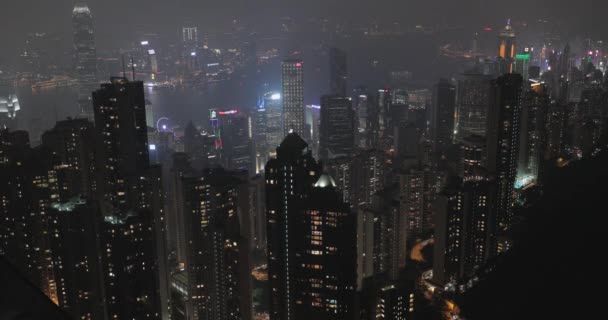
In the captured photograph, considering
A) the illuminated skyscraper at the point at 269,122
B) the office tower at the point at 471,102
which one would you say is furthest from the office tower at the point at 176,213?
the office tower at the point at 471,102

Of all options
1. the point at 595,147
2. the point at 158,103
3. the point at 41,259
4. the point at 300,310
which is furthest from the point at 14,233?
the point at 595,147

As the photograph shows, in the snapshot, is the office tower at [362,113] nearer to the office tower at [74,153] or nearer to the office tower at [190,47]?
the office tower at [190,47]

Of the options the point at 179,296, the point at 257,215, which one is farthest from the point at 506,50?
the point at 179,296

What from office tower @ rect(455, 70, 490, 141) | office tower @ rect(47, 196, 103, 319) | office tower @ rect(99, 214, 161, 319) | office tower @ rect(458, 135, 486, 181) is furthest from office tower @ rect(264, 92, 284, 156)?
office tower @ rect(99, 214, 161, 319)

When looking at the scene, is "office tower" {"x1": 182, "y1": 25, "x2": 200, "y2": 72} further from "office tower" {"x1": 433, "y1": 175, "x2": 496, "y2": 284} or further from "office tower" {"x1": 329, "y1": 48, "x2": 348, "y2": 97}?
"office tower" {"x1": 433, "y1": 175, "x2": 496, "y2": 284}

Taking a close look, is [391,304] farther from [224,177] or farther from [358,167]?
[358,167]
